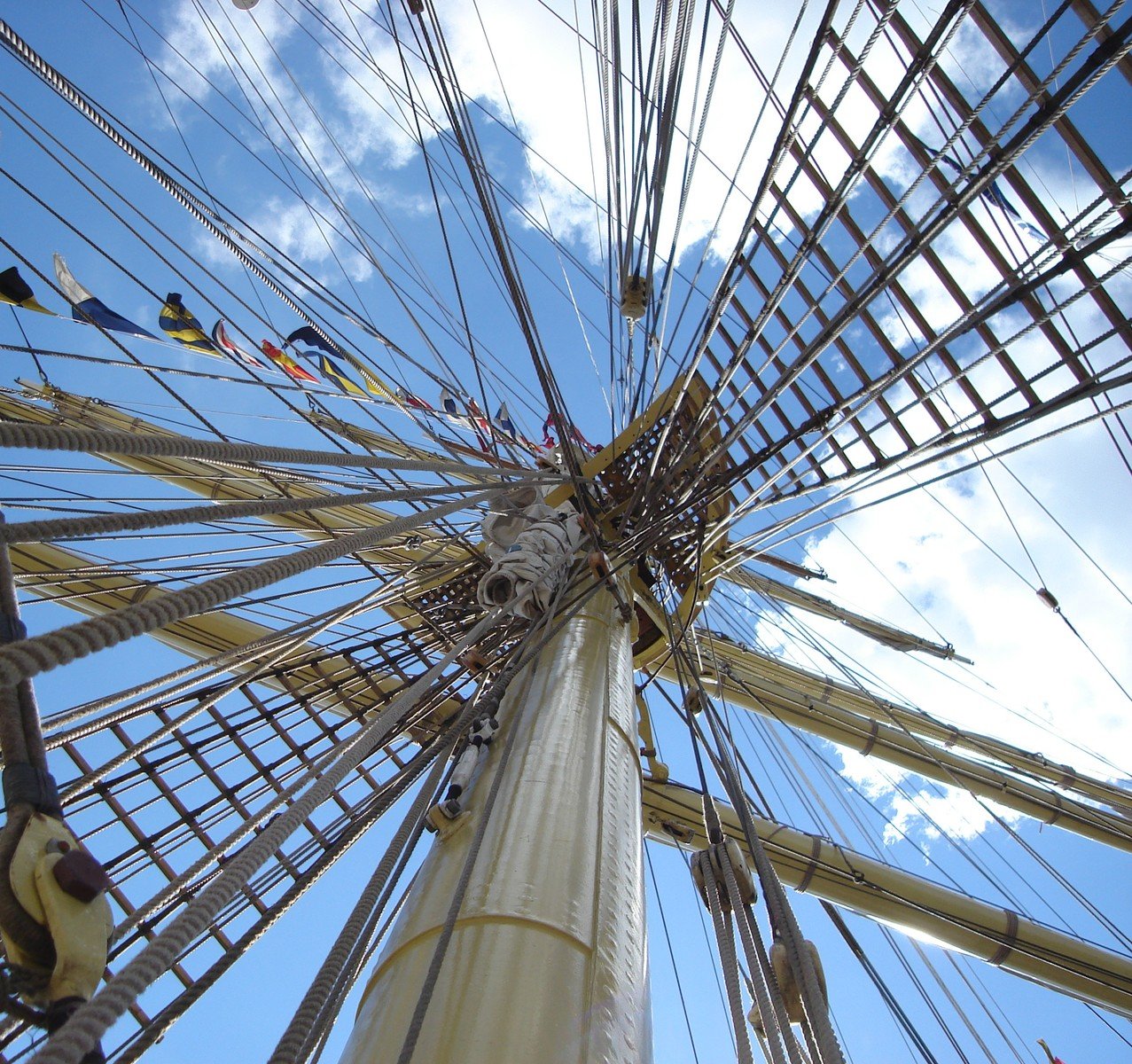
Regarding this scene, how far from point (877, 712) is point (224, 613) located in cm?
744

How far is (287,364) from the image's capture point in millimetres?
6520

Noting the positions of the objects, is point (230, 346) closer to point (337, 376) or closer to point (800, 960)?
point (337, 376)

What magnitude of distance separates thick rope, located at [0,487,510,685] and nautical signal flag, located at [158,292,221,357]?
4.63 meters

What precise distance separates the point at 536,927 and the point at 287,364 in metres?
6.03

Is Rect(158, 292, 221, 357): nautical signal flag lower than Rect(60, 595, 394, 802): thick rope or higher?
higher

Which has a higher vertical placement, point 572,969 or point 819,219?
point 819,219

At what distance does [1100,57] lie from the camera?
1971 mm

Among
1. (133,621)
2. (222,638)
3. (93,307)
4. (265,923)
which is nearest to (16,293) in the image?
(93,307)

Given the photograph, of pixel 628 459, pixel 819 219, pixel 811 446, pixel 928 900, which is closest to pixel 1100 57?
pixel 819 219

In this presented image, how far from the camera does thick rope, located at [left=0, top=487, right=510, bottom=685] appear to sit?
0.77 m

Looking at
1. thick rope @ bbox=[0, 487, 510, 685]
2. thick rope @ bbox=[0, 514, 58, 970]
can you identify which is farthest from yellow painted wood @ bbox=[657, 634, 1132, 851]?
thick rope @ bbox=[0, 514, 58, 970]

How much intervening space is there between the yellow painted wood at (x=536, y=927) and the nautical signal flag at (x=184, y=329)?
15.2ft

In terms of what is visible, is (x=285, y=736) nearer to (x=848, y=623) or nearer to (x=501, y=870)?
(x=501, y=870)

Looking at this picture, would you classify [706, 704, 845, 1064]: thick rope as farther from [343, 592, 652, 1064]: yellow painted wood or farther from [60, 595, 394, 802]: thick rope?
[60, 595, 394, 802]: thick rope
